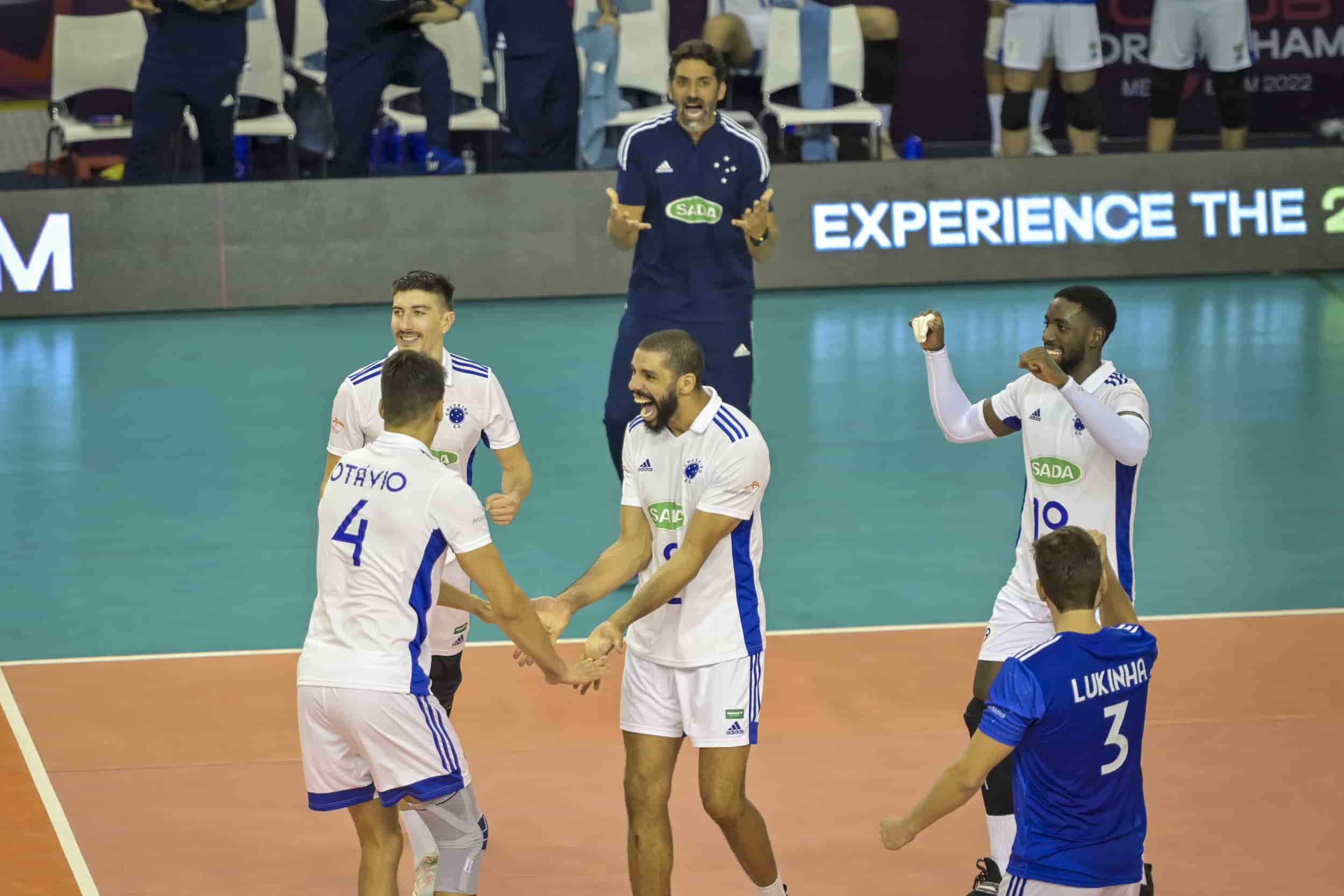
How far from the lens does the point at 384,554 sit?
217 inches

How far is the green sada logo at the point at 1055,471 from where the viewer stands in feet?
21.6

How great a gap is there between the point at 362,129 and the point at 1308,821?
1360 cm

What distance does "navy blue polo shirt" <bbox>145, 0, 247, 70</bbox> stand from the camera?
1784cm

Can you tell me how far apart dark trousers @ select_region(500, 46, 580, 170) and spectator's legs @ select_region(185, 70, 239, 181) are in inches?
108

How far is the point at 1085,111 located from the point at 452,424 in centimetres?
1384

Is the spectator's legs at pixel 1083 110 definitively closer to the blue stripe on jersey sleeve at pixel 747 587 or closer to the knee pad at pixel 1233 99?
the knee pad at pixel 1233 99

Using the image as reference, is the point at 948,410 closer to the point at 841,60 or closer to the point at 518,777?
the point at 518,777

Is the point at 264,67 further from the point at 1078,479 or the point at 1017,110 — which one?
the point at 1078,479

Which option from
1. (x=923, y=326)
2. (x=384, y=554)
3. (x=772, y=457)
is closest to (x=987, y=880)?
(x=923, y=326)

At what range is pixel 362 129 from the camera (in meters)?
18.5

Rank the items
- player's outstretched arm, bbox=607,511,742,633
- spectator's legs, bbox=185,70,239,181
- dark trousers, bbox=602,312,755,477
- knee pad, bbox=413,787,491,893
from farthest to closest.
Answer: spectator's legs, bbox=185,70,239,181, dark trousers, bbox=602,312,755,477, player's outstretched arm, bbox=607,511,742,633, knee pad, bbox=413,787,491,893

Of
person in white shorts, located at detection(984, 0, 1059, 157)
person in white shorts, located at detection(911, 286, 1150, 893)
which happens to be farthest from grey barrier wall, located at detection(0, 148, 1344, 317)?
person in white shorts, located at detection(911, 286, 1150, 893)

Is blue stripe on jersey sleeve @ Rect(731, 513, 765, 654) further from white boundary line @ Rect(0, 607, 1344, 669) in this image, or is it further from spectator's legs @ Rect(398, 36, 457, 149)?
spectator's legs @ Rect(398, 36, 457, 149)

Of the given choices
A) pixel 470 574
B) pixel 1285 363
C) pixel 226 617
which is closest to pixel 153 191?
pixel 226 617
